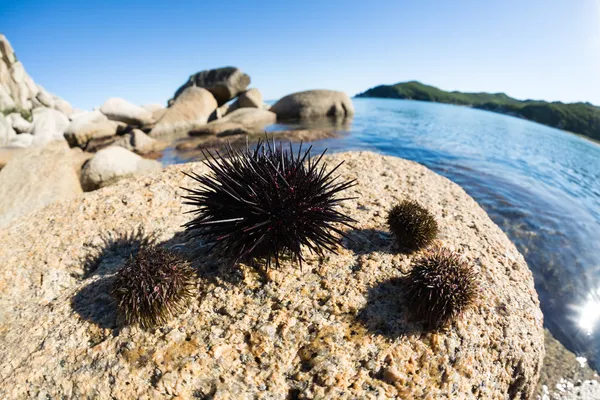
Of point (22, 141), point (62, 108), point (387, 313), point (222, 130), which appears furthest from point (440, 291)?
point (62, 108)

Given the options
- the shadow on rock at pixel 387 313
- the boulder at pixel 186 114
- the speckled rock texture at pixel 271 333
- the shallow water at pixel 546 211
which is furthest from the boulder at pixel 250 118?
the shadow on rock at pixel 387 313

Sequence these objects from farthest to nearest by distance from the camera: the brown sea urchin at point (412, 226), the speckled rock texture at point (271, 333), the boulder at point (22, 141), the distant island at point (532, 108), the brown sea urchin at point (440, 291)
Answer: the distant island at point (532, 108), the boulder at point (22, 141), the brown sea urchin at point (412, 226), the brown sea urchin at point (440, 291), the speckled rock texture at point (271, 333)

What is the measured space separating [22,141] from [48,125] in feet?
15.4

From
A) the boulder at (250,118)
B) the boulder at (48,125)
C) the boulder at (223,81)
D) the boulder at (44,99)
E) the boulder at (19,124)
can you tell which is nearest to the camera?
the boulder at (250,118)

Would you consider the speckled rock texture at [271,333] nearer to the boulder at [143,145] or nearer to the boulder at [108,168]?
the boulder at [108,168]

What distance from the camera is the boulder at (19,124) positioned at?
3009cm

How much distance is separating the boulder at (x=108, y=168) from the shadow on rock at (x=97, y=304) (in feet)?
26.3

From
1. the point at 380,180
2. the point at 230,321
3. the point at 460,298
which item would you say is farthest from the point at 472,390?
the point at 380,180

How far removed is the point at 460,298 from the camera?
9.68 feet

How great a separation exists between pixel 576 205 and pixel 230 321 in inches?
556

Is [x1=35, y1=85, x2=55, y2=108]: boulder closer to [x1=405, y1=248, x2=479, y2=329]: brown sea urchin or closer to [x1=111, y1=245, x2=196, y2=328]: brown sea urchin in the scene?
[x1=111, y1=245, x2=196, y2=328]: brown sea urchin

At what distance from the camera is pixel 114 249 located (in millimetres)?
4633

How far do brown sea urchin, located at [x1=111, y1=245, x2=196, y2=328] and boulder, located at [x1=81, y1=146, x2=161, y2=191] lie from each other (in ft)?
29.7

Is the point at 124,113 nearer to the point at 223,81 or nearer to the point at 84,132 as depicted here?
the point at 84,132
